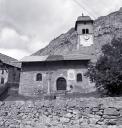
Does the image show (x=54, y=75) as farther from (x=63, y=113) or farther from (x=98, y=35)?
(x=98, y=35)

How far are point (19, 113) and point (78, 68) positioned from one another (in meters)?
17.8

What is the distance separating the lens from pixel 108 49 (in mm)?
15031

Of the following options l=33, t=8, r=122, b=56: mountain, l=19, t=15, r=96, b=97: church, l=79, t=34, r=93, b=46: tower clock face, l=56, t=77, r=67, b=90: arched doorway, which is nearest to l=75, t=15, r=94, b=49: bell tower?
l=79, t=34, r=93, b=46: tower clock face

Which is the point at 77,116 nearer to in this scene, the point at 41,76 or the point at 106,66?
the point at 106,66

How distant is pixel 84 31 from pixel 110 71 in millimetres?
21766

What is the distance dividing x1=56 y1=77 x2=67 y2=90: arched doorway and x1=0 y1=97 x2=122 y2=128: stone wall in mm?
16894

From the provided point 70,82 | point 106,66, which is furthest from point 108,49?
point 70,82

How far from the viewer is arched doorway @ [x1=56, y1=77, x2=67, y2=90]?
25586 mm

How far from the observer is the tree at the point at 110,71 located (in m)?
12.7

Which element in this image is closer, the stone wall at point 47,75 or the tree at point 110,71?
the tree at point 110,71

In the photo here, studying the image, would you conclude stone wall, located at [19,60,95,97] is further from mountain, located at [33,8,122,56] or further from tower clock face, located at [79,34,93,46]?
mountain, located at [33,8,122,56]

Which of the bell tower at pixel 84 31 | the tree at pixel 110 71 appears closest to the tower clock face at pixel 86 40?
the bell tower at pixel 84 31

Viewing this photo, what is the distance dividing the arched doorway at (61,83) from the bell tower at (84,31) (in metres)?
9.52

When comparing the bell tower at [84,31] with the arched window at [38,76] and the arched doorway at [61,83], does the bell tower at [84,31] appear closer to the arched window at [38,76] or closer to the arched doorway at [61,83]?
the arched doorway at [61,83]
